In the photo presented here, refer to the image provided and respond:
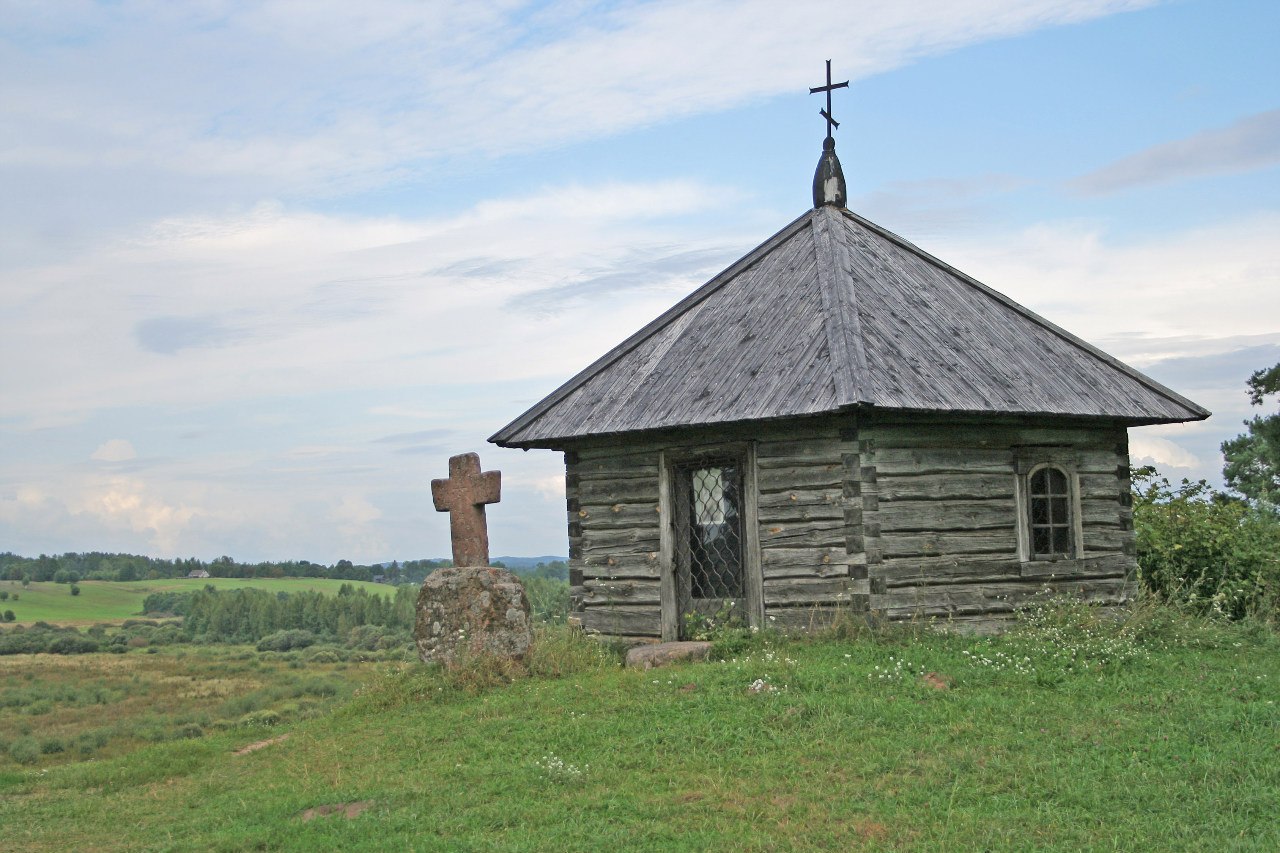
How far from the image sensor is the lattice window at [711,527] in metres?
13.0

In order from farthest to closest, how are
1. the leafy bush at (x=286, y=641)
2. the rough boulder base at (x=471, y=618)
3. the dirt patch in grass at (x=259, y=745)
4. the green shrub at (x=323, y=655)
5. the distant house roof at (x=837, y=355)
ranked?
the leafy bush at (x=286, y=641), the green shrub at (x=323, y=655), the distant house roof at (x=837, y=355), the rough boulder base at (x=471, y=618), the dirt patch in grass at (x=259, y=745)

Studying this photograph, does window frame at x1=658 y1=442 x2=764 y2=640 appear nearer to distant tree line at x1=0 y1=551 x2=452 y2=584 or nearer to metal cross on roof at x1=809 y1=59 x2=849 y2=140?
metal cross on roof at x1=809 y1=59 x2=849 y2=140

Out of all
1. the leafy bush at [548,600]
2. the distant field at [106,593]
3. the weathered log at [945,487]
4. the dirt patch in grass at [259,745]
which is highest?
the weathered log at [945,487]

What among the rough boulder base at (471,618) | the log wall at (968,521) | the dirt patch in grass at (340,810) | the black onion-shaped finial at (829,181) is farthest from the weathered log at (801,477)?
the dirt patch in grass at (340,810)

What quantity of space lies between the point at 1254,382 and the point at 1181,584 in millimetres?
11577

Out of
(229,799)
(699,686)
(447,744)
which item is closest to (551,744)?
(447,744)

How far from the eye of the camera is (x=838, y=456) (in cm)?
1208

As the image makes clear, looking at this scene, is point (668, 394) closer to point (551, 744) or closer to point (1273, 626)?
point (551, 744)

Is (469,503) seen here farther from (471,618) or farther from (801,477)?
(801,477)

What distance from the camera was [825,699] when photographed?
9156 mm

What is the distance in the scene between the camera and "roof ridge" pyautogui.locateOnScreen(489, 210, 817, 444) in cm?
1482

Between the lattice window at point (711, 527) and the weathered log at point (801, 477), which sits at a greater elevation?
the weathered log at point (801, 477)

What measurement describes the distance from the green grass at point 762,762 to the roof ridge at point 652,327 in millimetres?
3868

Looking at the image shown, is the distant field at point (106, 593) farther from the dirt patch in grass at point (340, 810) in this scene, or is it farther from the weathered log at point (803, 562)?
the dirt patch in grass at point (340, 810)
